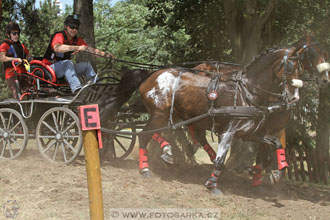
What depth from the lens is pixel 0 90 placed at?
24141mm

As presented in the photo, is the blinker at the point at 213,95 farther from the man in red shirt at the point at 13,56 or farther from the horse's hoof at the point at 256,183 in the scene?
the man in red shirt at the point at 13,56

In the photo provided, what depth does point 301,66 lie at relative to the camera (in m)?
7.18

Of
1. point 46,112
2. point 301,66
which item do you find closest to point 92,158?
point 301,66

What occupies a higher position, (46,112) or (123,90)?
(123,90)

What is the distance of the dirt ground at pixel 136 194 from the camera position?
5957 mm

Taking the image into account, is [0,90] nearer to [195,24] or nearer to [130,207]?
[195,24]

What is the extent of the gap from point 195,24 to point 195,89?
5.80 metres

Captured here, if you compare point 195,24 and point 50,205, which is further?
point 195,24

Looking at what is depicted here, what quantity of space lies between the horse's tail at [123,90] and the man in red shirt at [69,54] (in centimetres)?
47

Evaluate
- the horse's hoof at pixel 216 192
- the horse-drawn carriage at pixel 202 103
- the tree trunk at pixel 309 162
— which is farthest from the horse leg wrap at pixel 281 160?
the tree trunk at pixel 309 162

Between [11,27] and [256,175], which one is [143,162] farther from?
[11,27]

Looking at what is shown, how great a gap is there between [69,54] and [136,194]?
3.31 metres

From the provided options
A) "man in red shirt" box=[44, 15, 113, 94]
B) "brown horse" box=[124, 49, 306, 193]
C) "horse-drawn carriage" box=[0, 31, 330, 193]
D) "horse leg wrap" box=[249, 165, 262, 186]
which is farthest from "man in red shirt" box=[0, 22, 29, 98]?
"horse leg wrap" box=[249, 165, 262, 186]

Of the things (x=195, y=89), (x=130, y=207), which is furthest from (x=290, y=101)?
(x=130, y=207)
